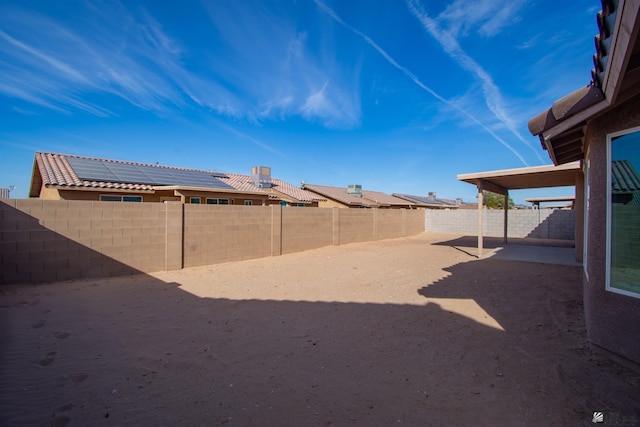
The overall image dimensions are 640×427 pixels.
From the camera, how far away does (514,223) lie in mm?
20812

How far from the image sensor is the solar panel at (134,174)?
45.3 ft

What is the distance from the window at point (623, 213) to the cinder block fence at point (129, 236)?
936 cm

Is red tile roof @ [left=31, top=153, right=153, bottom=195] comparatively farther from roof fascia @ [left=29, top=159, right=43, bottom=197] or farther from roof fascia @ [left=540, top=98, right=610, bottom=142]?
roof fascia @ [left=540, top=98, right=610, bottom=142]

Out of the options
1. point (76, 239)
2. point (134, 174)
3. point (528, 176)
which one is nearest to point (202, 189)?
point (134, 174)

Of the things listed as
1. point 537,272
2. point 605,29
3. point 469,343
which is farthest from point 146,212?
point 537,272

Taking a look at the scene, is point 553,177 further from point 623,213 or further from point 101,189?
point 101,189

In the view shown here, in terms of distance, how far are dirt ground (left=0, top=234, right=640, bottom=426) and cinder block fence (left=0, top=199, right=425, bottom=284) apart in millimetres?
649

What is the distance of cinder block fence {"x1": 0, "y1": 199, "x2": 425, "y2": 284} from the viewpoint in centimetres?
668

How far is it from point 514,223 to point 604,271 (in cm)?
1965

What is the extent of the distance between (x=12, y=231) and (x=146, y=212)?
2684 mm

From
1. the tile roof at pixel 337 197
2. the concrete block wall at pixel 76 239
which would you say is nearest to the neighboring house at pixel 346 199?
the tile roof at pixel 337 197

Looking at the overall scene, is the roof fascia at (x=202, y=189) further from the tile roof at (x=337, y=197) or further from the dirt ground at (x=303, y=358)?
the tile roof at (x=337, y=197)

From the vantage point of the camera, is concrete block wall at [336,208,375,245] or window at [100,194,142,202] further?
concrete block wall at [336,208,375,245]

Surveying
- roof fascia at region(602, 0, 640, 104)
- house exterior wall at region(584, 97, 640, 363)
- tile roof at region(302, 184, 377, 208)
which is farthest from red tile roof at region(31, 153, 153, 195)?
tile roof at region(302, 184, 377, 208)
